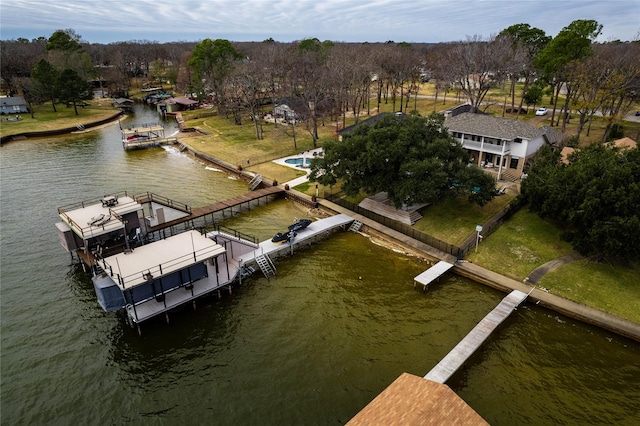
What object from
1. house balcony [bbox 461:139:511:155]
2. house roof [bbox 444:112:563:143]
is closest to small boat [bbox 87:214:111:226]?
house roof [bbox 444:112:563:143]

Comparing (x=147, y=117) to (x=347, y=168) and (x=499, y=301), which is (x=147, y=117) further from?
(x=499, y=301)

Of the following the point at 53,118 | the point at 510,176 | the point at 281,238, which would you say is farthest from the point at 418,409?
the point at 53,118

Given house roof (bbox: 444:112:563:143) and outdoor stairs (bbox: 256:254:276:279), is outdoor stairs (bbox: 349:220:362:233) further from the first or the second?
house roof (bbox: 444:112:563:143)

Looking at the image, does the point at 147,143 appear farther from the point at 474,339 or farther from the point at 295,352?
the point at 474,339

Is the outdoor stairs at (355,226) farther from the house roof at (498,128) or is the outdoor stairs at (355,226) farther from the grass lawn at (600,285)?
the house roof at (498,128)

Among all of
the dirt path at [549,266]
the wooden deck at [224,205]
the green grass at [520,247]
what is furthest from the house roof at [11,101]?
the dirt path at [549,266]

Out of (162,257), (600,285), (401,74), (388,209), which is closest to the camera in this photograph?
(162,257)
